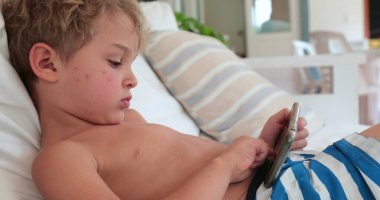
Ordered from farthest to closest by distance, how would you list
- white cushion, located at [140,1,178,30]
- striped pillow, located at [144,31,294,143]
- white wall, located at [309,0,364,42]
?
white wall, located at [309,0,364,42], white cushion, located at [140,1,178,30], striped pillow, located at [144,31,294,143]

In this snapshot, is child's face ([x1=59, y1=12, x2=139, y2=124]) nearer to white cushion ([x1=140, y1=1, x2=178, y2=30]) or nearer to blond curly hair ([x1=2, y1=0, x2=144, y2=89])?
blond curly hair ([x1=2, y1=0, x2=144, y2=89])

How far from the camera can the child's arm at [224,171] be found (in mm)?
562

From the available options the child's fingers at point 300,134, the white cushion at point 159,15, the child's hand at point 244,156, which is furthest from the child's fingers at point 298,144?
the white cushion at point 159,15

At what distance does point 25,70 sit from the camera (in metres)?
0.72

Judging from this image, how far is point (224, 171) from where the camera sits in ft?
2.03

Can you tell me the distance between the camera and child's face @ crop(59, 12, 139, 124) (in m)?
0.66

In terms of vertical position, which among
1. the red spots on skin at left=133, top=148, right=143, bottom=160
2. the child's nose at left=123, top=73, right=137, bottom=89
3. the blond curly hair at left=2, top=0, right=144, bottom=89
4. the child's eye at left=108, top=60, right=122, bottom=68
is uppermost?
the blond curly hair at left=2, top=0, right=144, bottom=89

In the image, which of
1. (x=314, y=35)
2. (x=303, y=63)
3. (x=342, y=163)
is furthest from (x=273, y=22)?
(x=342, y=163)

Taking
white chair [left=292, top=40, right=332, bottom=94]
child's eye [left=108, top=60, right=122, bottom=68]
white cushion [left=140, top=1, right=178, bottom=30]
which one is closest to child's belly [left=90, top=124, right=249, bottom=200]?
child's eye [left=108, top=60, right=122, bottom=68]

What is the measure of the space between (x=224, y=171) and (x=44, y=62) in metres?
0.33

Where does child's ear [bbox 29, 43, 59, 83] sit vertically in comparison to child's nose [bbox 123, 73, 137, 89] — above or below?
above

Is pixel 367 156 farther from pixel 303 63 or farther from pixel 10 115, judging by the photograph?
pixel 303 63

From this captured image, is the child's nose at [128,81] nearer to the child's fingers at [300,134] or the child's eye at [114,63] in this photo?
the child's eye at [114,63]

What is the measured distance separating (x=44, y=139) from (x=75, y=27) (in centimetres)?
19
